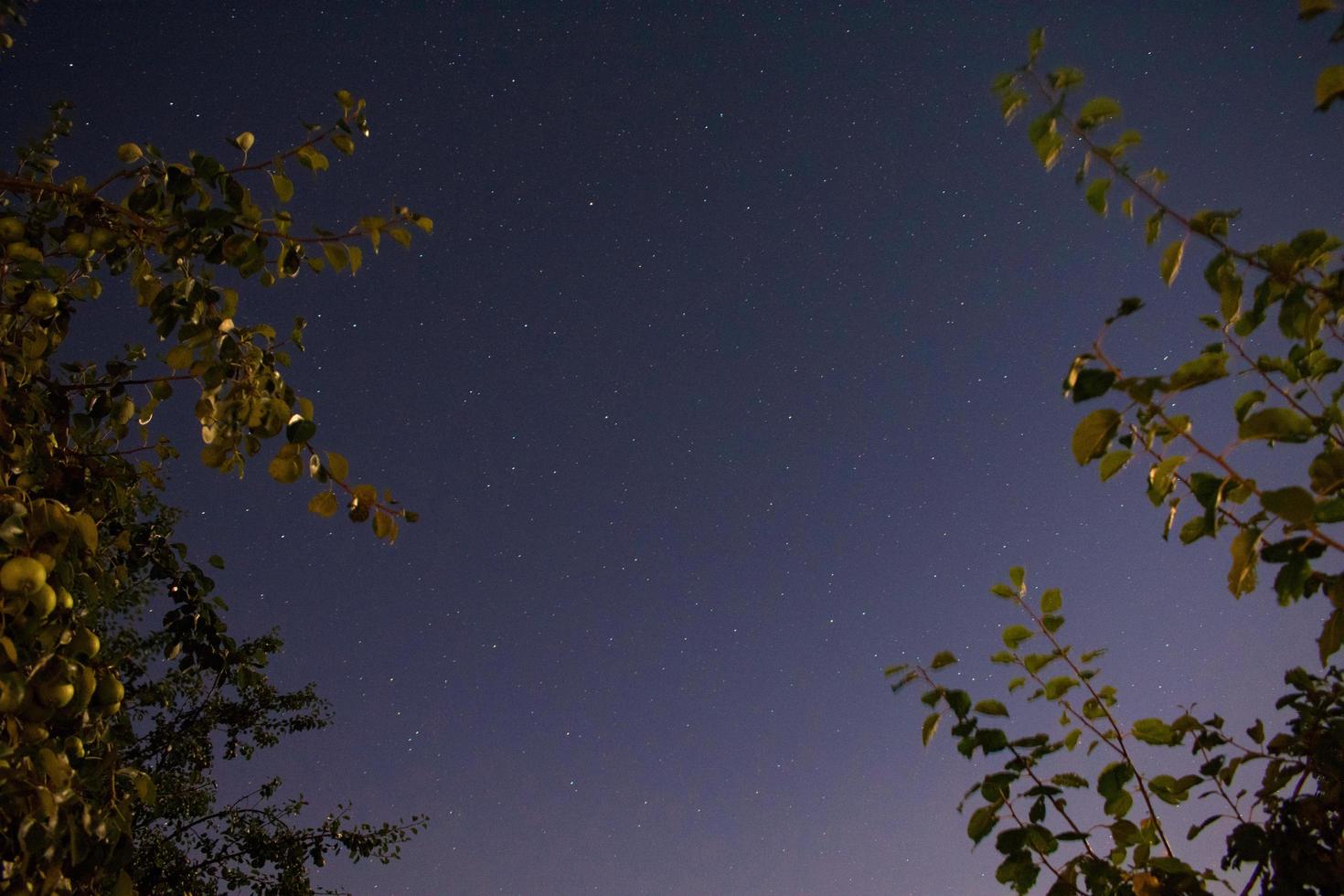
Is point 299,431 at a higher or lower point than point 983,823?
higher

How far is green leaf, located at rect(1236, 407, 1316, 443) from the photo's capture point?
2.02ft

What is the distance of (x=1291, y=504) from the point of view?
594 millimetres

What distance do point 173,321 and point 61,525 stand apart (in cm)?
40

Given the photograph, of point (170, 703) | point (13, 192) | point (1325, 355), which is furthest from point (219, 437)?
point (170, 703)

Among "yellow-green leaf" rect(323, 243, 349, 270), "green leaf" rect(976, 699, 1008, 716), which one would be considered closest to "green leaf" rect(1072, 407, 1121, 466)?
"green leaf" rect(976, 699, 1008, 716)

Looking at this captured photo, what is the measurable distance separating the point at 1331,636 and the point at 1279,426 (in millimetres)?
257

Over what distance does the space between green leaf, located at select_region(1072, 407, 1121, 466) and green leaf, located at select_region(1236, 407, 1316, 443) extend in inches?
4.2

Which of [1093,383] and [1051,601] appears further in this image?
[1051,601]

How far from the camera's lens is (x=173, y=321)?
1198 mm

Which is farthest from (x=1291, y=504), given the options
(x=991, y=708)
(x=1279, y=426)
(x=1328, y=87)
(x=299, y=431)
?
(x=299, y=431)

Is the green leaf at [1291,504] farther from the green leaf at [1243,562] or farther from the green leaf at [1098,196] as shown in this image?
the green leaf at [1098,196]

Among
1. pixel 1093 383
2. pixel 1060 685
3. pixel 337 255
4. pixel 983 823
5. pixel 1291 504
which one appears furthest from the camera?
pixel 337 255

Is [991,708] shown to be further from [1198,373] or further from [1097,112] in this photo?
[1097,112]

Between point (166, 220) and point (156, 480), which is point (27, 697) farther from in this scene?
point (156, 480)
